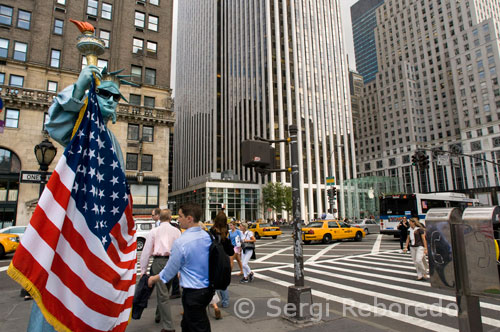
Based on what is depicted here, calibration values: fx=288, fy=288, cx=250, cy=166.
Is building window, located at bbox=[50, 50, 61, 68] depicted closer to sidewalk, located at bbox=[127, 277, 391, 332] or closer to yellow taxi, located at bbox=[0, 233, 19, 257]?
yellow taxi, located at bbox=[0, 233, 19, 257]

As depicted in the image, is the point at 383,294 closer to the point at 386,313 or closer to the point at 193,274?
the point at 386,313

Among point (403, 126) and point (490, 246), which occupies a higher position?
point (403, 126)

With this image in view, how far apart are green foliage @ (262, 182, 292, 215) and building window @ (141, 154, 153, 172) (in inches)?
1139

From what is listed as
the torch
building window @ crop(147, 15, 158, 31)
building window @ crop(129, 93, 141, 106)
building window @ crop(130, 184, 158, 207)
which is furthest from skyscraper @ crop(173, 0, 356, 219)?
the torch

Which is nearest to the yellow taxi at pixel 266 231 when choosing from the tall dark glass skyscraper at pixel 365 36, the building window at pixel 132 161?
the building window at pixel 132 161

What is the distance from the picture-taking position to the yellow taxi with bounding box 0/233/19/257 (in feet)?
47.8

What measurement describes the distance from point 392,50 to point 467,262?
128 metres

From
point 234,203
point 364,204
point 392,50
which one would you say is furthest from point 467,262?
point 392,50

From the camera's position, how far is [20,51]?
29.8 meters

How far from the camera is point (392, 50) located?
111312 mm

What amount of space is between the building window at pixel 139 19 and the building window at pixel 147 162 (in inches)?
624

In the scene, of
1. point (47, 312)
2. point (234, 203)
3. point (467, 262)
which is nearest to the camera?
point (47, 312)

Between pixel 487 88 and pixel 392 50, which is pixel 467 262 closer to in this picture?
pixel 487 88

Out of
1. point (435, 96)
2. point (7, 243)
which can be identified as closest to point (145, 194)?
point (7, 243)
